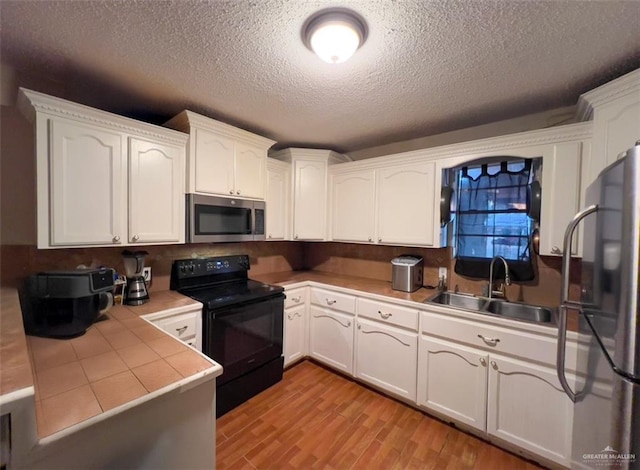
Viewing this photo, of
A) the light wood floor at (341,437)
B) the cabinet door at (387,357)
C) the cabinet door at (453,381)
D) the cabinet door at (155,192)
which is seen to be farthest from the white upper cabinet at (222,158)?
the cabinet door at (453,381)

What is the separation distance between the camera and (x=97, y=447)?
812mm

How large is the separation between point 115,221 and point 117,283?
43 cm

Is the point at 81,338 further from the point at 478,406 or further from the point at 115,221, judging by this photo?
the point at 478,406

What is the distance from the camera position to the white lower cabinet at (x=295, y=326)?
2.47 meters

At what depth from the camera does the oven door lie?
188 cm

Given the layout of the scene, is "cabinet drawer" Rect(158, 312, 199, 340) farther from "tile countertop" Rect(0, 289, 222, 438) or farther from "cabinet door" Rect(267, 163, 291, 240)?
"cabinet door" Rect(267, 163, 291, 240)

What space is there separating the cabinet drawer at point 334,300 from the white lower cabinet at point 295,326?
13 cm

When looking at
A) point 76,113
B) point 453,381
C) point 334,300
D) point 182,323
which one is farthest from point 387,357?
point 76,113

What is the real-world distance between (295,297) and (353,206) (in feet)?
3.54

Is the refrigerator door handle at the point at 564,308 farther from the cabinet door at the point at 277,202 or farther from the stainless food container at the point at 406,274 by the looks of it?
the cabinet door at the point at 277,202

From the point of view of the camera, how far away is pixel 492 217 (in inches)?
86.1

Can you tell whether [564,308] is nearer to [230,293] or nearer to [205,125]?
[230,293]

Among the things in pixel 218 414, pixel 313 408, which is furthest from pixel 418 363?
pixel 218 414

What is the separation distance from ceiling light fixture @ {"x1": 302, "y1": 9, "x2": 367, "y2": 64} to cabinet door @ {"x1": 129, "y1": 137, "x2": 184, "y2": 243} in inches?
50.0
